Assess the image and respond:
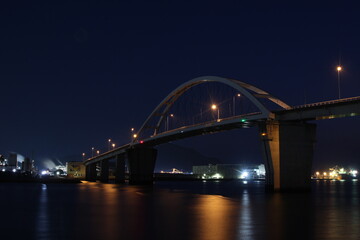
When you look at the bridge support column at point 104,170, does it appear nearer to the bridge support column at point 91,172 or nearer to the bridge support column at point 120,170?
the bridge support column at point 91,172

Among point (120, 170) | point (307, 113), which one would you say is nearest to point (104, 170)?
point (120, 170)

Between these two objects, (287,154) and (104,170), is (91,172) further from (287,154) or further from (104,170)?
(287,154)

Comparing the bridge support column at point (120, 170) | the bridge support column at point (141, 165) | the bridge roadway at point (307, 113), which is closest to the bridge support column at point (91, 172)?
the bridge support column at point (120, 170)

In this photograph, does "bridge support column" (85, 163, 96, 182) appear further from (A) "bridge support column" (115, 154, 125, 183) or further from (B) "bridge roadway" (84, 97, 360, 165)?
(B) "bridge roadway" (84, 97, 360, 165)

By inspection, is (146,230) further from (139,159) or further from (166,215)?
(139,159)

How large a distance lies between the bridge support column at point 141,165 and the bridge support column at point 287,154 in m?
49.4

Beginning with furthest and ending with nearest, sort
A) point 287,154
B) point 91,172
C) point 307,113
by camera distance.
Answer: point 91,172
point 287,154
point 307,113

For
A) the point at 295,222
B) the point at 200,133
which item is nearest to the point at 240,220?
the point at 295,222

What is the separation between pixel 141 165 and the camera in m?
100

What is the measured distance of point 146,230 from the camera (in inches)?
786

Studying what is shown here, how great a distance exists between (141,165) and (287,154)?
172 ft

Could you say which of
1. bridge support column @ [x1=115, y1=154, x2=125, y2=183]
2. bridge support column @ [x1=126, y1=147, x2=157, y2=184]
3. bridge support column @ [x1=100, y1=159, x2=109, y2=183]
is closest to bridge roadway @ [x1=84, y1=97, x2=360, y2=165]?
bridge support column @ [x1=126, y1=147, x2=157, y2=184]

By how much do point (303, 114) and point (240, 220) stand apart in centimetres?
3115

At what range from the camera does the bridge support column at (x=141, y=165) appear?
326 ft
